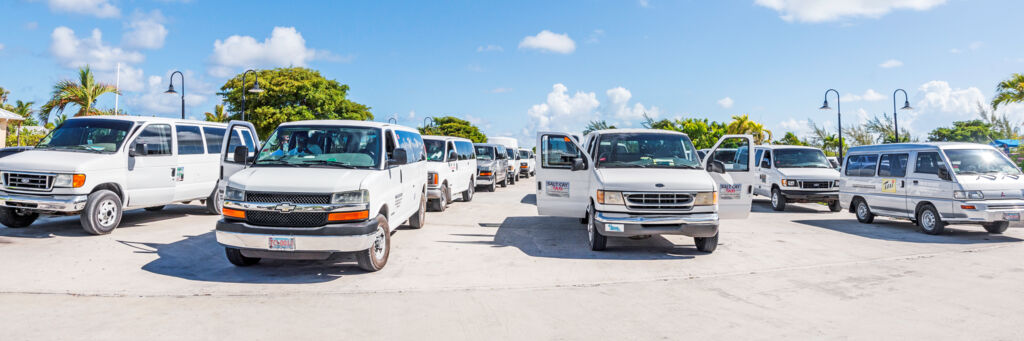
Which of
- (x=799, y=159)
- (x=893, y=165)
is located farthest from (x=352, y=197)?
(x=799, y=159)

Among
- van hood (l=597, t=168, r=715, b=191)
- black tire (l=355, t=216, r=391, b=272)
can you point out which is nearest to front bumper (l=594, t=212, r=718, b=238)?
van hood (l=597, t=168, r=715, b=191)

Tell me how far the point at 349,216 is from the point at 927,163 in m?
10.4

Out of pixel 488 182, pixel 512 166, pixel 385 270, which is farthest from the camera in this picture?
pixel 512 166

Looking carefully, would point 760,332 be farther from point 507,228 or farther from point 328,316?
point 507,228

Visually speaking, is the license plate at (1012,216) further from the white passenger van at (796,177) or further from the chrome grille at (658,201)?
the chrome grille at (658,201)

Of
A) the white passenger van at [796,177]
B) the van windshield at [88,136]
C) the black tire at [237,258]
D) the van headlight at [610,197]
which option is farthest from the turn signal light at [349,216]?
the white passenger van at [796,177]

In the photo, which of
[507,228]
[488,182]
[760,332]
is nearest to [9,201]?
[507,228]

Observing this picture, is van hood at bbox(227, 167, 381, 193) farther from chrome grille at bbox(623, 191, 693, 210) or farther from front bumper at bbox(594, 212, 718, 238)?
chrome grille at bbox(623, 191, 693, 210)

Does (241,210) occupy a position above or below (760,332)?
above

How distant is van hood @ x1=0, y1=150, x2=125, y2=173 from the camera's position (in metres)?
8.98

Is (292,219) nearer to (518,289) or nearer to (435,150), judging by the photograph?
(518,289)

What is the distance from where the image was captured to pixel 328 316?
17.5 ft

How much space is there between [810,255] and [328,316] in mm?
6876

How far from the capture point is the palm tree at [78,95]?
99.1ft
